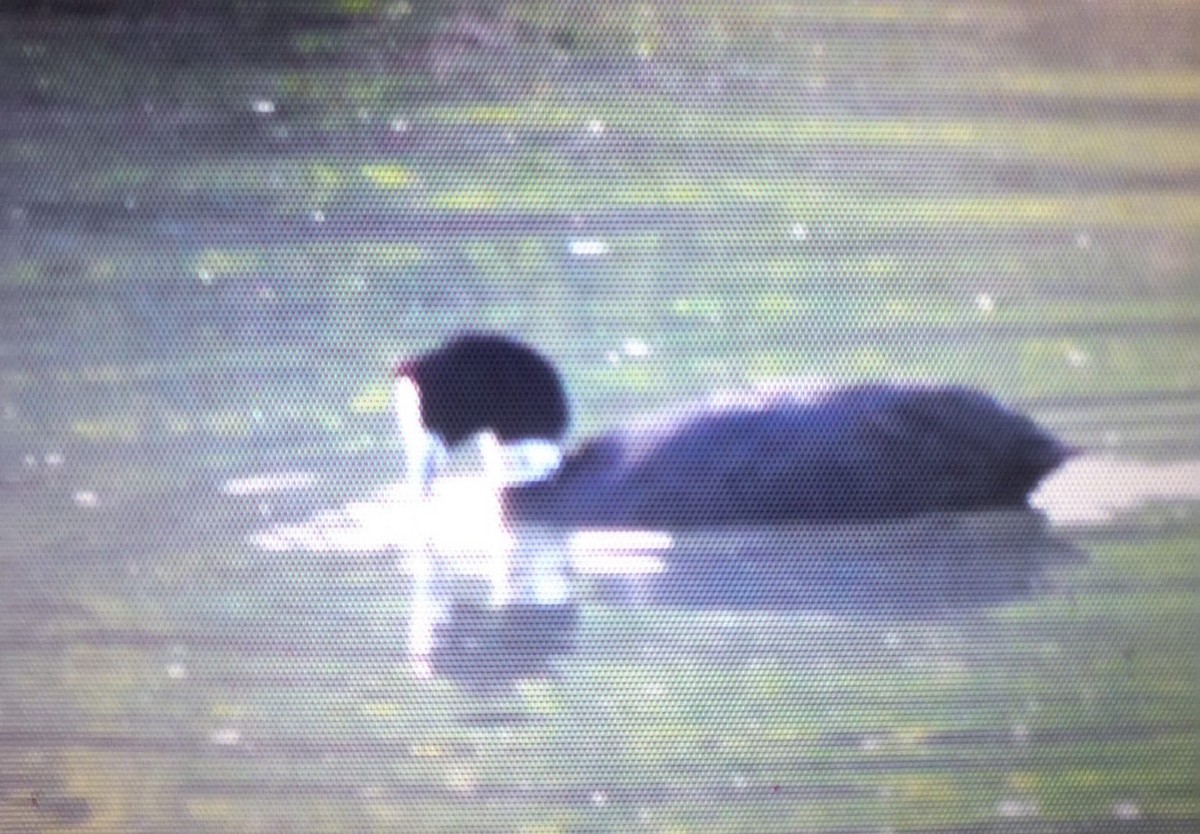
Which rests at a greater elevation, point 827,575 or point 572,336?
point 572,336

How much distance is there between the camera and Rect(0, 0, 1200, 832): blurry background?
73cm

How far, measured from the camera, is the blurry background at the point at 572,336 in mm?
729

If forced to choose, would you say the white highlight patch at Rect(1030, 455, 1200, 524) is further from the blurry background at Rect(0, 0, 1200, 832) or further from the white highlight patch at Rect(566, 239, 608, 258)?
the white highlight patch at Rect(566, 239, 608, 258)

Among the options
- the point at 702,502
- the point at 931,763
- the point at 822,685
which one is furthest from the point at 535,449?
the point at 931,763

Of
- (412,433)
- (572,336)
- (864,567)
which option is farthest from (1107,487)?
(412,433)

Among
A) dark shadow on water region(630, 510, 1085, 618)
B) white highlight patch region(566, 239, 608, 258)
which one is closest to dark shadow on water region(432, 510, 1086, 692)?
dark shadow on water region(630, 510, 1085, 618)

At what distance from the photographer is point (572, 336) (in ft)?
2.43

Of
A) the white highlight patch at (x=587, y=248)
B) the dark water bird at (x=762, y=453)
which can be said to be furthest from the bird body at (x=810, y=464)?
the white highlight patch at (x=587, y=248)

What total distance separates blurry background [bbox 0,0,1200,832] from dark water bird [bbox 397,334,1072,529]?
0.08 ft

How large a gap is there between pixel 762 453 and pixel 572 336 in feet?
0.56

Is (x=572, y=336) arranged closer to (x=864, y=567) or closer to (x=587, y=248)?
(x=587, y=248)

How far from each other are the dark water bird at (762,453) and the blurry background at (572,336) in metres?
0.03

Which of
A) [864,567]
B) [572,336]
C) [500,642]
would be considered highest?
[572,336]

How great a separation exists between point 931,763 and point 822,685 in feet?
0.33
